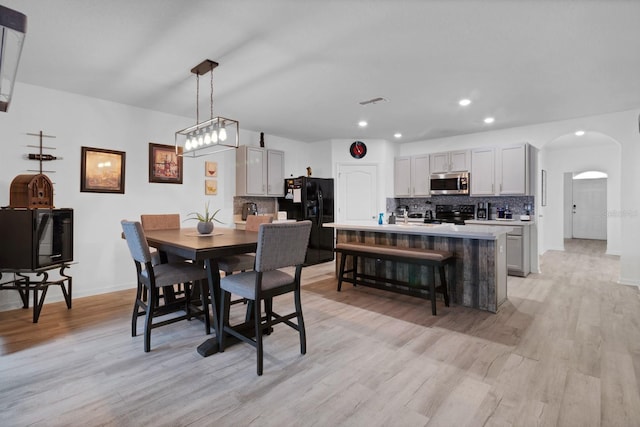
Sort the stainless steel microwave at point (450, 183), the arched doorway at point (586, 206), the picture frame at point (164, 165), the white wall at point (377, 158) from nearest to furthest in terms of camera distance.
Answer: the picture frame at point (164, 165), the stainless steel microwave at point (450, 183), the white wall at point (377, 158), the arched doorway at point (586, 206)

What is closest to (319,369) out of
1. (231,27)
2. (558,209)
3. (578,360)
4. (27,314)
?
(578,360)

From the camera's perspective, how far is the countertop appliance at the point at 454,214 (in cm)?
591

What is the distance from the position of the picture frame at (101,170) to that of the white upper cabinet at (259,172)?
→ 1767 millimetres

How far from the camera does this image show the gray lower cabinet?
4.95 metres

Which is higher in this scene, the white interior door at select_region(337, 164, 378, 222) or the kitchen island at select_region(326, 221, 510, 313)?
the white interior door at select_region(337, 164, 378, 222)

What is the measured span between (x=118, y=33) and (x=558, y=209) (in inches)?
360

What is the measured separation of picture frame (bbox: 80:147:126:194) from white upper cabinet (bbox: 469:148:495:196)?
5586mm

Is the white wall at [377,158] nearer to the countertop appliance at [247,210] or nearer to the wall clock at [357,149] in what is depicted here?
the wall clock at [357,149]

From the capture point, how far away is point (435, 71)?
10.5ft

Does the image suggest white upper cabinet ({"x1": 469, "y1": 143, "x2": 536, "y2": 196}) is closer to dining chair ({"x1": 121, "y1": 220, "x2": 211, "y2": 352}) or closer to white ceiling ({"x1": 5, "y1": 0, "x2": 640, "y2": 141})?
white ceiling ({"x1": 5, "y1": 0, "x2": 640, "y2": 141})

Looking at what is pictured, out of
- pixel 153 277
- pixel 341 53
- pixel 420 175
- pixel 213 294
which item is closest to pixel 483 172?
pixel 420 175

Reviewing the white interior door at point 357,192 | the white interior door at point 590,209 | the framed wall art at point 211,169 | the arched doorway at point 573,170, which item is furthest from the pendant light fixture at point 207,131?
the white interior door at point 590,209

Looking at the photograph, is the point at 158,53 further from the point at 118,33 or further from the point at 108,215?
the point at 108,215

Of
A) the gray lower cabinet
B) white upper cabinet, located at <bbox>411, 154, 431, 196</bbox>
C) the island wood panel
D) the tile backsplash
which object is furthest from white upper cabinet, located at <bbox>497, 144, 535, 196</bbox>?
the island wood panel
